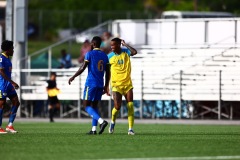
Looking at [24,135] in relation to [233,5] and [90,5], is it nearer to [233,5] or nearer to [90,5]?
[233,5]

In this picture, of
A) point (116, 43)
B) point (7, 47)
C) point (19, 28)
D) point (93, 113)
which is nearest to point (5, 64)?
point (7, 47)

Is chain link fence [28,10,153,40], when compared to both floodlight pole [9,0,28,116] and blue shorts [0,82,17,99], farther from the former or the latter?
blue shorts [0,82,17,99]

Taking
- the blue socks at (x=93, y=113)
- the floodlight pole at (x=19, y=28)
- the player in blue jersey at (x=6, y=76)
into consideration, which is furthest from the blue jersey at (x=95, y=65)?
the floodlight pole at (x=19, y=28)

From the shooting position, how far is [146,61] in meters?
36.6

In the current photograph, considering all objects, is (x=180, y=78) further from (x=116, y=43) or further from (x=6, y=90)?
(x=116, y=43)

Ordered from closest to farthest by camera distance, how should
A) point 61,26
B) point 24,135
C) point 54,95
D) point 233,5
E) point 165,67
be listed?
point 24,135, point 54,95, point 165,67, point 233,5, point 61,26

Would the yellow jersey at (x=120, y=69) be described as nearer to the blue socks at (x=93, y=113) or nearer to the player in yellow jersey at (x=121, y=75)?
the player in yellow jersey at (x=121, y=75)

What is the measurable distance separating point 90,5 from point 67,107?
43.1 meters

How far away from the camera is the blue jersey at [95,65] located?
20625mm

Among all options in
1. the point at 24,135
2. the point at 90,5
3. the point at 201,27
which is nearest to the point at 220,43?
the point at 201,27

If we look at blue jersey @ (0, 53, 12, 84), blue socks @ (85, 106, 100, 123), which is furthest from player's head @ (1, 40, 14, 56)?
blue socks @ (85, 106, 100, 123)

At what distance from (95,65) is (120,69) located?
0.54 m

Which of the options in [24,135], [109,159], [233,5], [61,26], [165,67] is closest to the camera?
[109,159]

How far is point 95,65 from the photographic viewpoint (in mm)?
20656
